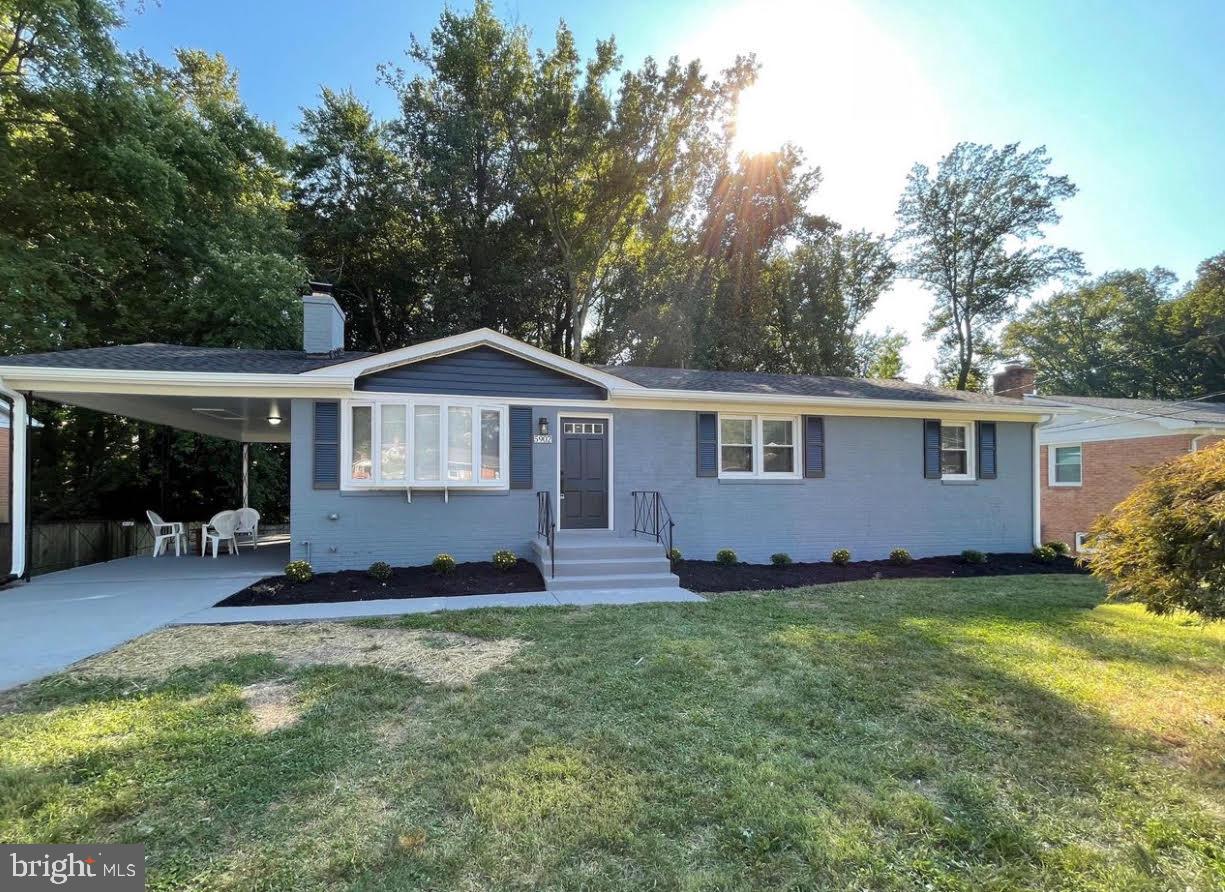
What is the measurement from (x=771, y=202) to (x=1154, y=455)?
1569 cm

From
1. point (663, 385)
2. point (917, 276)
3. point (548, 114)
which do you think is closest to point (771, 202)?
point (917, 276)

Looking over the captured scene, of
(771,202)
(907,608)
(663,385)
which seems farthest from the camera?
(771,202)

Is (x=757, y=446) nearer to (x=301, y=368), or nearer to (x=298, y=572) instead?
(x=298, y=572)

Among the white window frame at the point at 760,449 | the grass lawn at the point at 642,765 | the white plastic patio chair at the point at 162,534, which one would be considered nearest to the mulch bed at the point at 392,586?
the grass lawn at the point at 642,765

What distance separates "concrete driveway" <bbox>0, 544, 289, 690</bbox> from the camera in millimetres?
4891

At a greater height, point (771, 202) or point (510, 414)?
point (771, 202)

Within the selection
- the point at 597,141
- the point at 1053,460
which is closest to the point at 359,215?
the point at 597,141

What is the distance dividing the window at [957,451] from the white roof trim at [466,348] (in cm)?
613

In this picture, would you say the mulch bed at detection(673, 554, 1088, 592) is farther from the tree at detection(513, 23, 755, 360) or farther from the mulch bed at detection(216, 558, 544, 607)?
the tree at detection(513, 23, 755, 360)

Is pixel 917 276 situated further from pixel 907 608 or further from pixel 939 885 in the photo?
pixel 939 885

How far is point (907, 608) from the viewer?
6660 millimetres

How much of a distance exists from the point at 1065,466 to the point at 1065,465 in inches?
1.1

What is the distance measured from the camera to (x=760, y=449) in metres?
10.0

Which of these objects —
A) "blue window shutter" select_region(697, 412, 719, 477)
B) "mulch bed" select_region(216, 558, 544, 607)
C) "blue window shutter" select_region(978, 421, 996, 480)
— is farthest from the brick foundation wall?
"mulch bed" select_region(216, 558, 544, 607)
